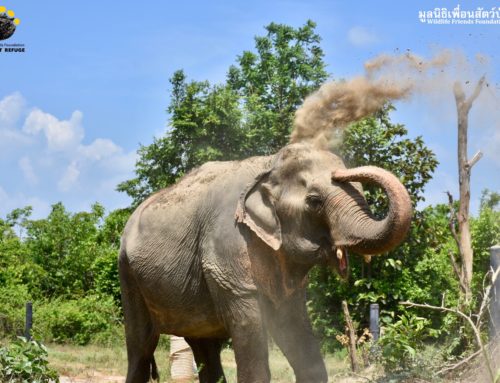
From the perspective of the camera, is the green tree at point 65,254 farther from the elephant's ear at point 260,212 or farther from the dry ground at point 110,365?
the elephant's ear at point 260,212

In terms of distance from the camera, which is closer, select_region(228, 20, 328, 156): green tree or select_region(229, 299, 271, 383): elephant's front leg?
select_region(229, 299, 271, 383): elephant's front leg

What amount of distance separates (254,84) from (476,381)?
1313cm

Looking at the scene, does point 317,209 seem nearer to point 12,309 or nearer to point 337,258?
point 337,258

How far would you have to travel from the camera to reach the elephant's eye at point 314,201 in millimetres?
6321

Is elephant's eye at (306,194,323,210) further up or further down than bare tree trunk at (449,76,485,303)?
further down

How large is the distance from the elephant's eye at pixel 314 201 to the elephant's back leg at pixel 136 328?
2.23 metres

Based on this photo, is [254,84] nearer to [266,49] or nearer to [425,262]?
[266,49]

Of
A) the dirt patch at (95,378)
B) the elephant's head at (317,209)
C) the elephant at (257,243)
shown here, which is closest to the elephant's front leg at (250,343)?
the elephant at (257,243)

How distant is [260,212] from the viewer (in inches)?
259

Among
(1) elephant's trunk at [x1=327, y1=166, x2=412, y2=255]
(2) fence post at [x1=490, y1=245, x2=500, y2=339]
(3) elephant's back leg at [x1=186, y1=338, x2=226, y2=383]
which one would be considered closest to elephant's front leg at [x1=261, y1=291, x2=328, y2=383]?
(1) elephant's trunk at [x1=327, y1=166, x2=412, y2=255]

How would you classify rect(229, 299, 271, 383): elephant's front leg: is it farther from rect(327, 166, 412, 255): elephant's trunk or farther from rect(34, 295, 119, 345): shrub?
rect(34, 295, 119, 345): shrub

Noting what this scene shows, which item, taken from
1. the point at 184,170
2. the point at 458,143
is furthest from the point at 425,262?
the point at 184,170

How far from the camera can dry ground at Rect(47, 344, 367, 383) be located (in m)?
11.5

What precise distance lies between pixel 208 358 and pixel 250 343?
1608 millimetres
